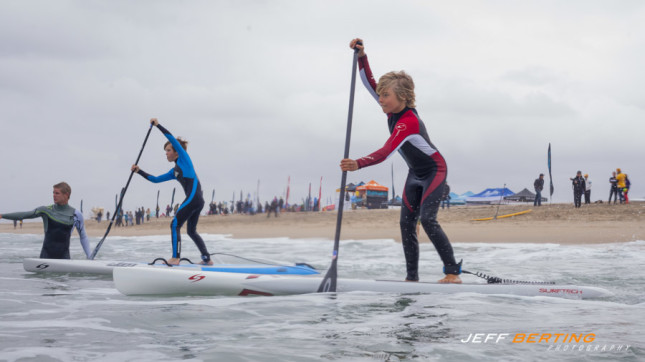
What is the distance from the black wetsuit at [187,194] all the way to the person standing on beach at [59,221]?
1.31 meters

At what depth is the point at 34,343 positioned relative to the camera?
3.18 m

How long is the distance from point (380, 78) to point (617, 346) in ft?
9.70

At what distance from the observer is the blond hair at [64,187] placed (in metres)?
7.45

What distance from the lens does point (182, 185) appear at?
7727 millimetres

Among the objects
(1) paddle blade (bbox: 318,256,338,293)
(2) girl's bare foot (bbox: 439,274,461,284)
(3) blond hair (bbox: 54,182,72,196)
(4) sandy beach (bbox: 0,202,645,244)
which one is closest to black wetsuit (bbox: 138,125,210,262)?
(3) blond hair (bbox: 54,182,72,196)

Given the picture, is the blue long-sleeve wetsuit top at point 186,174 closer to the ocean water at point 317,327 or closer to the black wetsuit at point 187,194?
the black wetsuit at point 187,194

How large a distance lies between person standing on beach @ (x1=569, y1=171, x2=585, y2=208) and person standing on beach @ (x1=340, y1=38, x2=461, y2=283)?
20.4 metres

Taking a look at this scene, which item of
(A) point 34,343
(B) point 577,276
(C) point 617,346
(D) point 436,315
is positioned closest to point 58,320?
(A) point 34,343

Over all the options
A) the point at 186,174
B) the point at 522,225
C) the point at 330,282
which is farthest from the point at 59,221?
the point at 522,225

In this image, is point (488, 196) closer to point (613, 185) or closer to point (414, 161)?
point (613, 185)

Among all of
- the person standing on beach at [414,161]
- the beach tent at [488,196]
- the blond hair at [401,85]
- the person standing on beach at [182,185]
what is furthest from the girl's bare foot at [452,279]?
the beach tent at [488,196]

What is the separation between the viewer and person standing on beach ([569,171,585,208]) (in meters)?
23.0

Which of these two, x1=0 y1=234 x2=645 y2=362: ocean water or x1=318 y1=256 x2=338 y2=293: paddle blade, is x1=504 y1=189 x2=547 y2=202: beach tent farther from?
x1=318 y1=256 x2=338 y2=293: paddle blade

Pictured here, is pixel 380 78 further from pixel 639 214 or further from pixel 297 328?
pixel 639 214
